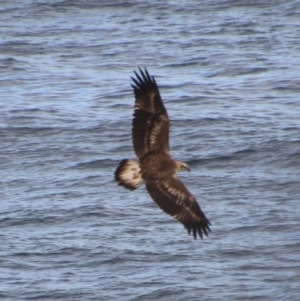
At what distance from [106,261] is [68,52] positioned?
9.93 m

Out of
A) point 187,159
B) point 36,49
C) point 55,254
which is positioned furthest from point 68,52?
point 55,254

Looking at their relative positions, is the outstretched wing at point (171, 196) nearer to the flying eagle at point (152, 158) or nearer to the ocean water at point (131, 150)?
the flying eagle at point (152, 158)

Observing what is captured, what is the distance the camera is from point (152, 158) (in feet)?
34.1

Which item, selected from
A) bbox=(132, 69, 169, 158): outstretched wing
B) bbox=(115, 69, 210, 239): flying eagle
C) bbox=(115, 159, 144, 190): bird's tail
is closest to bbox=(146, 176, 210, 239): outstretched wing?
bbox=(115, 69, 210, 239): flying eagle

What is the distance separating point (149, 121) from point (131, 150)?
458 inches

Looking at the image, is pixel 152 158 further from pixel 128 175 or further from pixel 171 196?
pixel 171 196

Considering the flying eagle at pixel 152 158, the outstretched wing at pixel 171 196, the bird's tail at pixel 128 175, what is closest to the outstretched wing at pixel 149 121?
the flying eagle at pixel 152 158

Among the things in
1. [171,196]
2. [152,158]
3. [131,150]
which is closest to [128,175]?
[152,158]

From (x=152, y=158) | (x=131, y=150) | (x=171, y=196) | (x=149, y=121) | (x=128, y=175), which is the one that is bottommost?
(x=131, y=150)

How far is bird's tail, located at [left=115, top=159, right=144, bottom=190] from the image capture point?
10242 mm

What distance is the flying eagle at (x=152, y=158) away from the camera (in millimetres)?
10297

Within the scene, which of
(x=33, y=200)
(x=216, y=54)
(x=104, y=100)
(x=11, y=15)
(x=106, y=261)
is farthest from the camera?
(x=11, y=15)

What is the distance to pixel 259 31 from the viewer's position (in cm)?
2769

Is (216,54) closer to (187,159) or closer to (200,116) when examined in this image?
(200,116)
